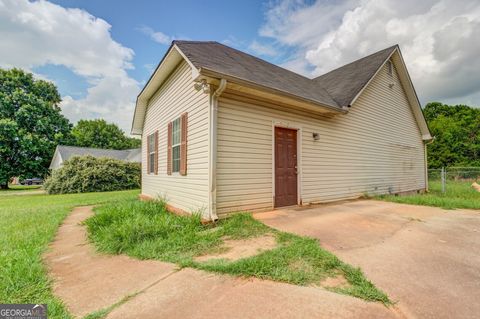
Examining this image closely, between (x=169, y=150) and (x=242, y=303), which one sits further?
(x=169, y=150)

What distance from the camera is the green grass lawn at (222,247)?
2.19m

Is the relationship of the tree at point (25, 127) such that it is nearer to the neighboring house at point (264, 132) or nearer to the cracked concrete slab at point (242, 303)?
the neighboring house at point (264, 132)

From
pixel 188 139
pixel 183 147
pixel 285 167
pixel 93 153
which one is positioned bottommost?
pixel 285 167

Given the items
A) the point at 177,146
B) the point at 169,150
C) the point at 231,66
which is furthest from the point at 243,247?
the point at 169,150

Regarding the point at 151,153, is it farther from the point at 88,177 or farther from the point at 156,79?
the point at 88,177

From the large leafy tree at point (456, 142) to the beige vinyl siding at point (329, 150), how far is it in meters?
16.5

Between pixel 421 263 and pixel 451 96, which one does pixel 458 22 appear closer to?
pixel 421 263

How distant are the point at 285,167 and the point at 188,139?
2.62 m

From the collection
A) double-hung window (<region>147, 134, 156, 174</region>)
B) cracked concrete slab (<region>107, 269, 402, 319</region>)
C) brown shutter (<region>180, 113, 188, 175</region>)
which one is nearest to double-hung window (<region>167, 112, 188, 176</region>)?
brown shutter (<region>180, 113, 188, 175</region>)

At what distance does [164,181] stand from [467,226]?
7.55 metres

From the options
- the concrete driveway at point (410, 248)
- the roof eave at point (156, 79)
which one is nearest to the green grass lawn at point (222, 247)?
the concrete driveway at point (410, 248)

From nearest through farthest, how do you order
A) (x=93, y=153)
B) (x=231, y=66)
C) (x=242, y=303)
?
(x=242, y=303) → (x=231, y=66) → (x=93, y=153)

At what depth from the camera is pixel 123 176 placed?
16.3 meters

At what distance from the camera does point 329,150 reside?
267 inches
